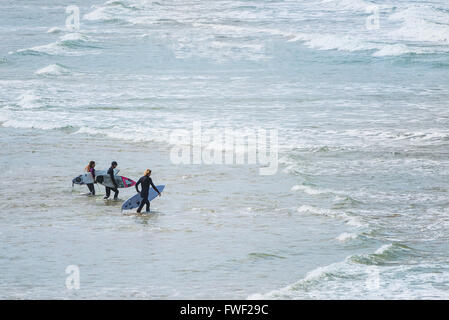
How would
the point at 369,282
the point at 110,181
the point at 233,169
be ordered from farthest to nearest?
the point at 233,169
the point at 110,181
the point at 369,282

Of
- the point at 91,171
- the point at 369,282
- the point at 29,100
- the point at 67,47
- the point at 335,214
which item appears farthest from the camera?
the point at 67,47

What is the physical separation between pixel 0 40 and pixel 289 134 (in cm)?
3466

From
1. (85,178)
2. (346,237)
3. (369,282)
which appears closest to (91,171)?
(85,178)

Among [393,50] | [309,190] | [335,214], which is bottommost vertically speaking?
[335,214]

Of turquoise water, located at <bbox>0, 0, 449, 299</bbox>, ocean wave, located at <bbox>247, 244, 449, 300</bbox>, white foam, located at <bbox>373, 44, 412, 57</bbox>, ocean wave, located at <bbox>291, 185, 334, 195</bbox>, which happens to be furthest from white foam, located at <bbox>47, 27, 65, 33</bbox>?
ocean wave, located at <bbox>247, 244, 449, 300</bbox>

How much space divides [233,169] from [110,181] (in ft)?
13.9

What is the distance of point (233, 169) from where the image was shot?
23.0 meters

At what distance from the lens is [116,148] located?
1010 inches

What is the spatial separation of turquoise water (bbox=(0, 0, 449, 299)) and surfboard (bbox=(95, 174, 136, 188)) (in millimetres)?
357

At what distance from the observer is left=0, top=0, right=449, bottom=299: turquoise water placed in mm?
14695

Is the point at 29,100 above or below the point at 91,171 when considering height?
Answer: above

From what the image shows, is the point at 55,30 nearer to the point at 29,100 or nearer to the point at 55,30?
the point at 55,30

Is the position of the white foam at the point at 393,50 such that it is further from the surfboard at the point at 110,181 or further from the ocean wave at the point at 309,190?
the surfboard at the point at 110,181
